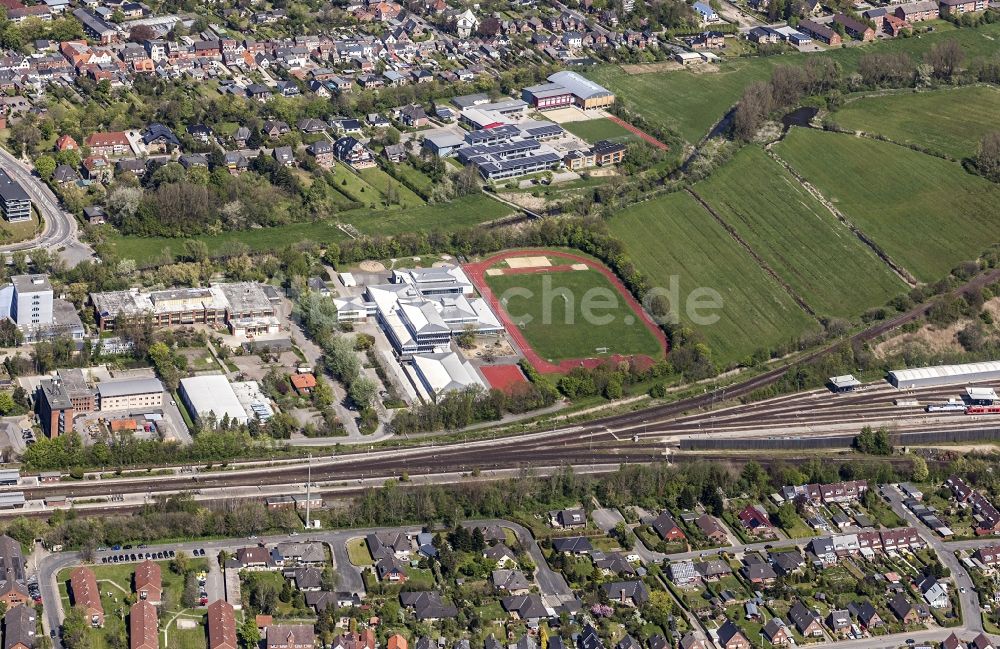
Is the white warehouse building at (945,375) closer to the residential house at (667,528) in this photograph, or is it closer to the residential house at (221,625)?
the residential house at (667,528)

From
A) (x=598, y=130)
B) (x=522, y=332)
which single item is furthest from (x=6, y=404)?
(x=598, y=130)

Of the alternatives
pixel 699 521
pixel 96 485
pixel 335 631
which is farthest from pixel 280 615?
pixel 699 521

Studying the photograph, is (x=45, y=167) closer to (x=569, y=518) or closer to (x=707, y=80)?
(x=569, y=518)

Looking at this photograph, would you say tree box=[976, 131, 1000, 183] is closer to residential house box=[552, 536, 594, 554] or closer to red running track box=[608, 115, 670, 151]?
red running track box=[608, 115, 670, 151]

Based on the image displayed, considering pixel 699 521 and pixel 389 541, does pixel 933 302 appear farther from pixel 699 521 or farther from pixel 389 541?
pixel 389 541

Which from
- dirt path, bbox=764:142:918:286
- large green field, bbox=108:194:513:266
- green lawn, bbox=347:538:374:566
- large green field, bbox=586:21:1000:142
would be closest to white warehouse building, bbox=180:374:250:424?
green lawn, bbox=347:538:374:566

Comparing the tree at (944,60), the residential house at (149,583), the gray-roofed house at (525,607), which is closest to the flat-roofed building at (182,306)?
the residential house at (149,583)
